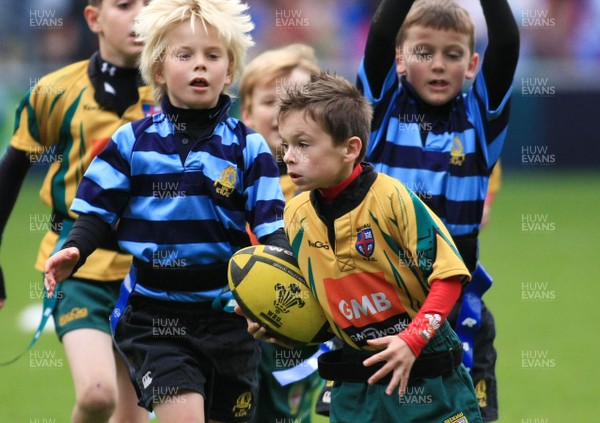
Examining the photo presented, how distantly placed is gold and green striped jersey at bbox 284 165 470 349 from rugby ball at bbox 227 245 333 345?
56mm

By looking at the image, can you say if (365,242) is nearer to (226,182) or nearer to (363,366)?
(363,366)

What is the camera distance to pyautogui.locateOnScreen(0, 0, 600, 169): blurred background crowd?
16.0 metres

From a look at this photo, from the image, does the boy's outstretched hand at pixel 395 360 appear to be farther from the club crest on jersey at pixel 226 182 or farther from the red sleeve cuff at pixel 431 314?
the club crest on jersey at pixel 226 182

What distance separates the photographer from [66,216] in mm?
5293

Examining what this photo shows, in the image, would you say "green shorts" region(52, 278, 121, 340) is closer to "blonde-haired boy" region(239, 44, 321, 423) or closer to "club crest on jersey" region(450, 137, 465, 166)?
"blonde-haired boy" region(239, 44, 321, 423)

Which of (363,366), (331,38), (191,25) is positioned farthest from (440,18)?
(331,38)

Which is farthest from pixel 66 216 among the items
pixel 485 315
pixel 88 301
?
pixel 485 315

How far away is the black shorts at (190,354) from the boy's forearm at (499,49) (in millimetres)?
1453

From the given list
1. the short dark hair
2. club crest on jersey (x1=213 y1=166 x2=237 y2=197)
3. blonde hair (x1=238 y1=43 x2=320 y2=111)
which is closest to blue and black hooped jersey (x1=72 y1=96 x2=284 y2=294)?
club crest on jersey (x1=213 y1=166 x2=237 y2=197)

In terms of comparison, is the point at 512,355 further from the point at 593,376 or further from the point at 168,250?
the point at 168,250

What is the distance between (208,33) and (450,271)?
1444mm

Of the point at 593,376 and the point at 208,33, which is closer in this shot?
the point at 208,33

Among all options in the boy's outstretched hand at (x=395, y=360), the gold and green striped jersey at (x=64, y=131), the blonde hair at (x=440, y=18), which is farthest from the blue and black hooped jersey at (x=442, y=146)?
the gold and green striped jersey at (x=64, y=131)

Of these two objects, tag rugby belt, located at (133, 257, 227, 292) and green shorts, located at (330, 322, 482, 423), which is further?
tag rugby belt, located at (133, 257, 227, 292)
